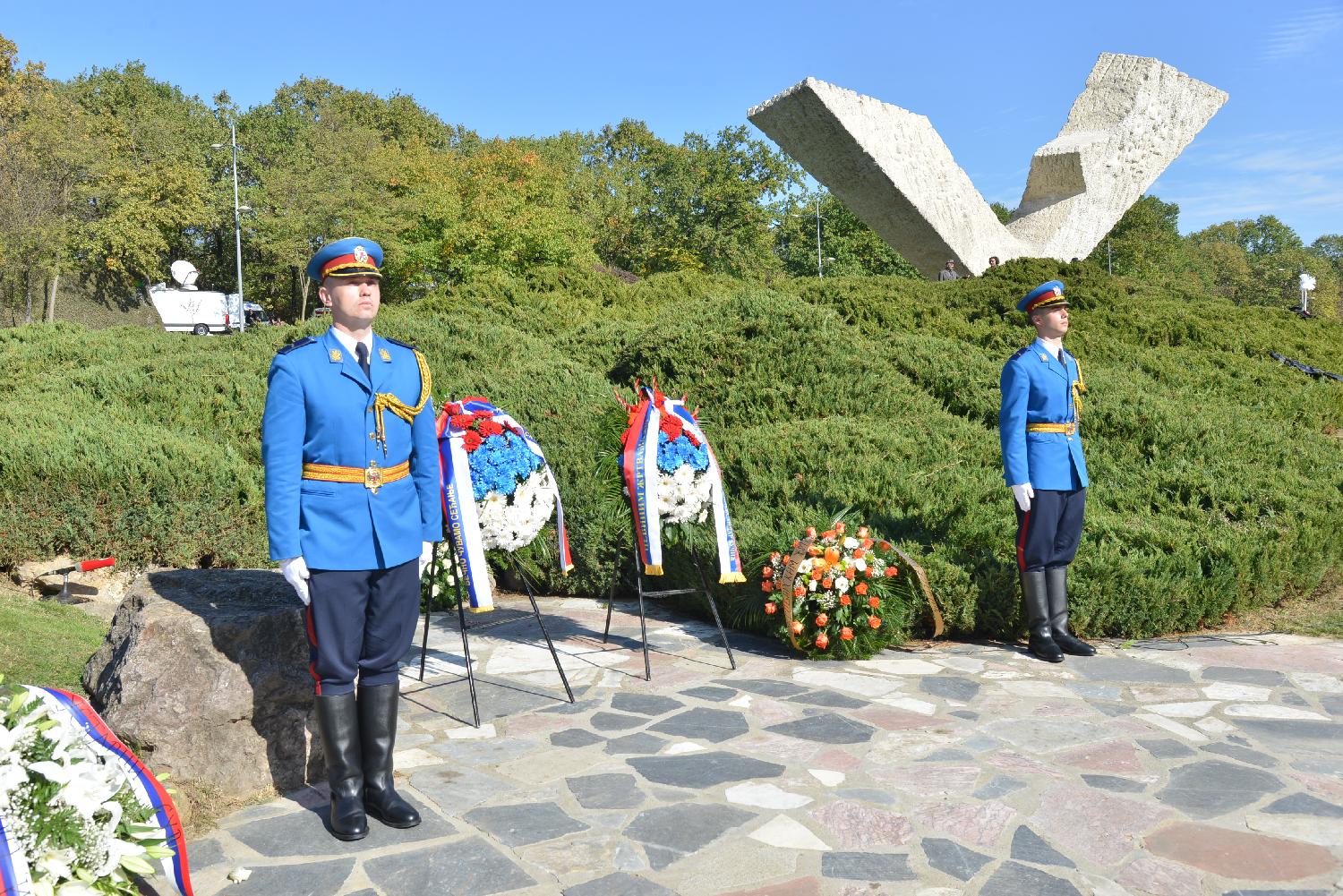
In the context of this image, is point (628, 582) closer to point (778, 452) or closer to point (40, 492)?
point (778, 452)

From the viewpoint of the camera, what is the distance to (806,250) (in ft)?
167

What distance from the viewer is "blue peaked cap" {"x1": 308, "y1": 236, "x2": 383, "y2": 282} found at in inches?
145

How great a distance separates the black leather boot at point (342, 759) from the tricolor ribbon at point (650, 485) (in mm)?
2042

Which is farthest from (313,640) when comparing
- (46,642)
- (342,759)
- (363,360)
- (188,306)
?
(188,306)

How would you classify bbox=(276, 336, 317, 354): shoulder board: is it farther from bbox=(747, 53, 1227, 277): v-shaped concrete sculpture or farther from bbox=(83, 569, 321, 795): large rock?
bbox=(747, 53, 1227, 277): v-shaped concrete sculpture

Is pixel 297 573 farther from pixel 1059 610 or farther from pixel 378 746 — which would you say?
pixel 1059 610

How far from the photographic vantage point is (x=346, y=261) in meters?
3.68

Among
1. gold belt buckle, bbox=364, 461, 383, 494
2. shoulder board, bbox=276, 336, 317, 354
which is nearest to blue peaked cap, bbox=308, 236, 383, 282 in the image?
shoulder board, bbox=276, 336, 317, 354

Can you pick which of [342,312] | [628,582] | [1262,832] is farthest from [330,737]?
[628,582]

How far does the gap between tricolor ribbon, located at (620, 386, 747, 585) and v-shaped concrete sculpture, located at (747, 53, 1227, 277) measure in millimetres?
9113

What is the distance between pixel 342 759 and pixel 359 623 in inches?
18.2

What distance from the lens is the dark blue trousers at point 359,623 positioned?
369 cm

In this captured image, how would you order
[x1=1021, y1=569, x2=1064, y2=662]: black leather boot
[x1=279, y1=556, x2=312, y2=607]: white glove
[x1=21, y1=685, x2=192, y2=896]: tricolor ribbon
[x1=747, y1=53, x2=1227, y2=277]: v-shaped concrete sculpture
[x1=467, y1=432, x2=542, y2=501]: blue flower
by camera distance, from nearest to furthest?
1. [x1=21, y1=685, x2=192, y2=896]: tricolor ribbon
2. [x1=279, y1=556, x2=312, y2=607]: white glove
3. [x1=467, y1=432, x2=542, y2=501]: blue flower
4. [x1=1021, y1=569, x2=1064, y2=662]: black leather boot
5. [x1=747, y1=53, x2=1227, y2=277]: v-shaped concrete sculpture

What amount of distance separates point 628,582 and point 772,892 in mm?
4059
